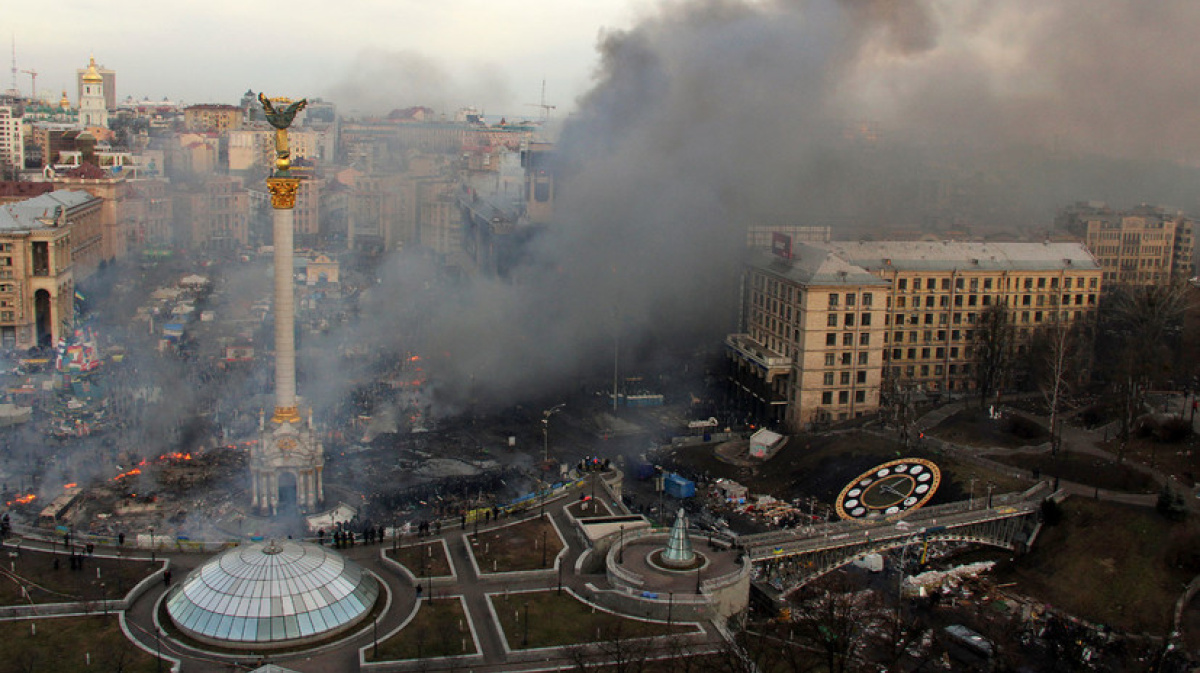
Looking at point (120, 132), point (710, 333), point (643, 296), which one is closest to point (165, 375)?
point (643, 296)

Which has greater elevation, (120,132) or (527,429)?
(120,132)

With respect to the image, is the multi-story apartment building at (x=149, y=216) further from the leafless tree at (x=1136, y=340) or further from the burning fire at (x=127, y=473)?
the leafless tree at (x=1136, y=340)

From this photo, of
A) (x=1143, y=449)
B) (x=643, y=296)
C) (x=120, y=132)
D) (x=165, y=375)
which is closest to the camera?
(x=1143, y=449)

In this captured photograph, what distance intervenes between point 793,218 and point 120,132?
83.3 m

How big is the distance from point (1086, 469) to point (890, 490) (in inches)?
234

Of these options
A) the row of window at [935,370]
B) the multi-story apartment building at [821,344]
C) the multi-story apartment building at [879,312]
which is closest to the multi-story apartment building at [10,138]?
the multi-story apartment building at [879,312]

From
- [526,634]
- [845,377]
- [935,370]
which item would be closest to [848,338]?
[845,377]

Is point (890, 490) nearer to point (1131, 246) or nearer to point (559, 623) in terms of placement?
point (559, 623)

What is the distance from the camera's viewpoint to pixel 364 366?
49.8 meters

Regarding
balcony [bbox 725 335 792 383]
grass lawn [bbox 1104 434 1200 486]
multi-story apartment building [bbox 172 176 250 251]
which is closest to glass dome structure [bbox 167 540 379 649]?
balcony [bbox 725 335 792 383]

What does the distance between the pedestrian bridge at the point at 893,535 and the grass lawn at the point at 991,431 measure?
13.4 feet

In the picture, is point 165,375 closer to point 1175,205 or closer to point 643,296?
point 643,296

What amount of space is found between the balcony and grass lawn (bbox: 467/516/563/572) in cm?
1525

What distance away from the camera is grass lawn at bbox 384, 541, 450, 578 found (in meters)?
26.5
